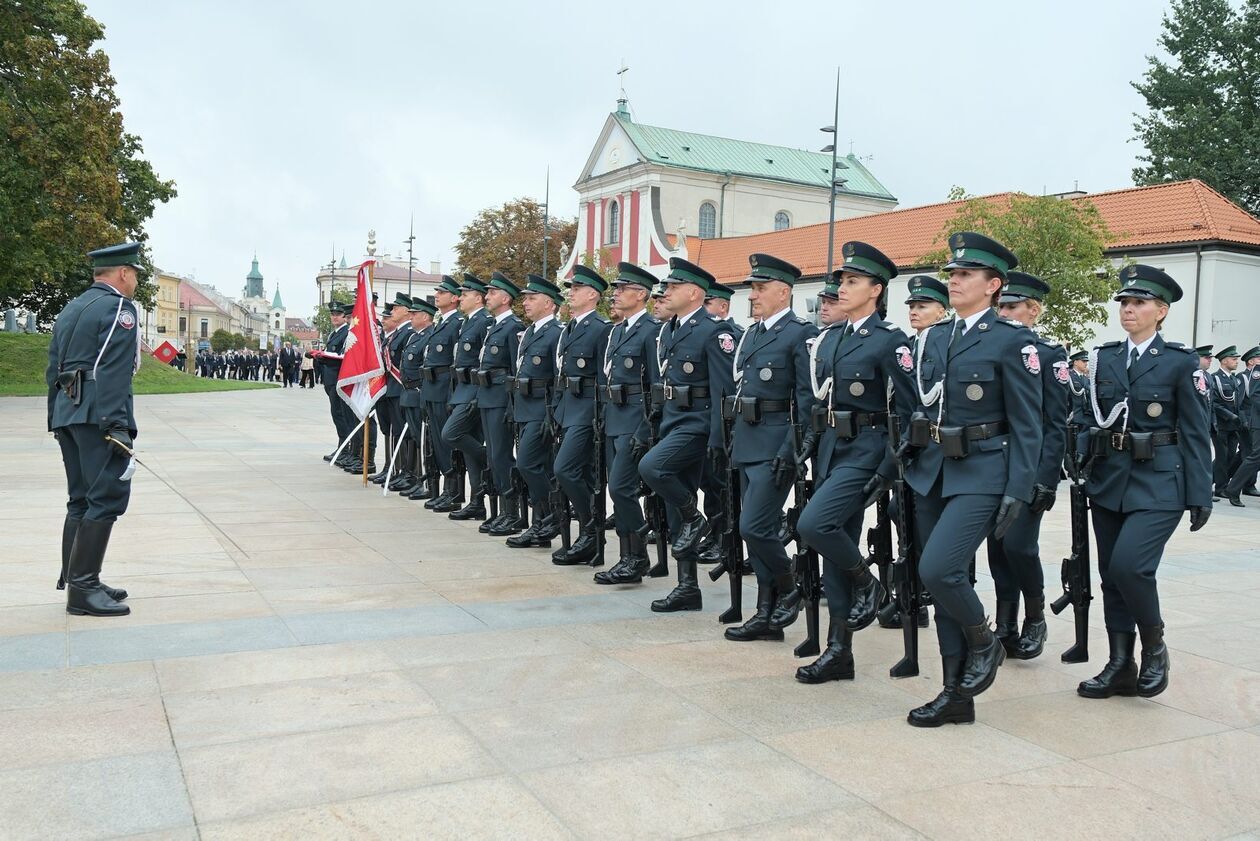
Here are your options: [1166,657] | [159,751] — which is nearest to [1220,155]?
[1166,657]

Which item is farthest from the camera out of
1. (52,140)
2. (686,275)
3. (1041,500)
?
(52,140)

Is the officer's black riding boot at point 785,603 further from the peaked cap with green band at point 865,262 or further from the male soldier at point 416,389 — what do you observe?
the male soldier at point 416,389

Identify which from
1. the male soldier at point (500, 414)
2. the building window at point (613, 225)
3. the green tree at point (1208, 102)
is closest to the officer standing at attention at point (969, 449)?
the male soldier at point (500, 414)

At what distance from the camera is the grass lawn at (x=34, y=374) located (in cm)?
3816

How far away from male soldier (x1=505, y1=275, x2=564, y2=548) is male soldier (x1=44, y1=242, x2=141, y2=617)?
3494 millimetres

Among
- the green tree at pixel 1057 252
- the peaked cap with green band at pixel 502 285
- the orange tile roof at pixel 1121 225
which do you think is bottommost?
the peaked cap with green band at pixel 502 285

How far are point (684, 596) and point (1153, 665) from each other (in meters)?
2.80

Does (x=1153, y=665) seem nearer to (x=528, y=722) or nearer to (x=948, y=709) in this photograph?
(x=948, y=709)

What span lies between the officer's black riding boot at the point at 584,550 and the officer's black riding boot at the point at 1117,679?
413 centimetres

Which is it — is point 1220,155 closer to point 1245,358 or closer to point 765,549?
point 1245,358

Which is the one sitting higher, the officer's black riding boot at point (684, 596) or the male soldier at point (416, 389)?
the male soldier at point (416, 389)

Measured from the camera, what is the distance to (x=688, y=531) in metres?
7.61

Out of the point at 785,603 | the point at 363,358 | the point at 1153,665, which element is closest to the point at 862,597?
the point at 785,603

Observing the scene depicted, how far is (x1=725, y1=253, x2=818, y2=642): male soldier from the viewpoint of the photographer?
6645 millimetres
